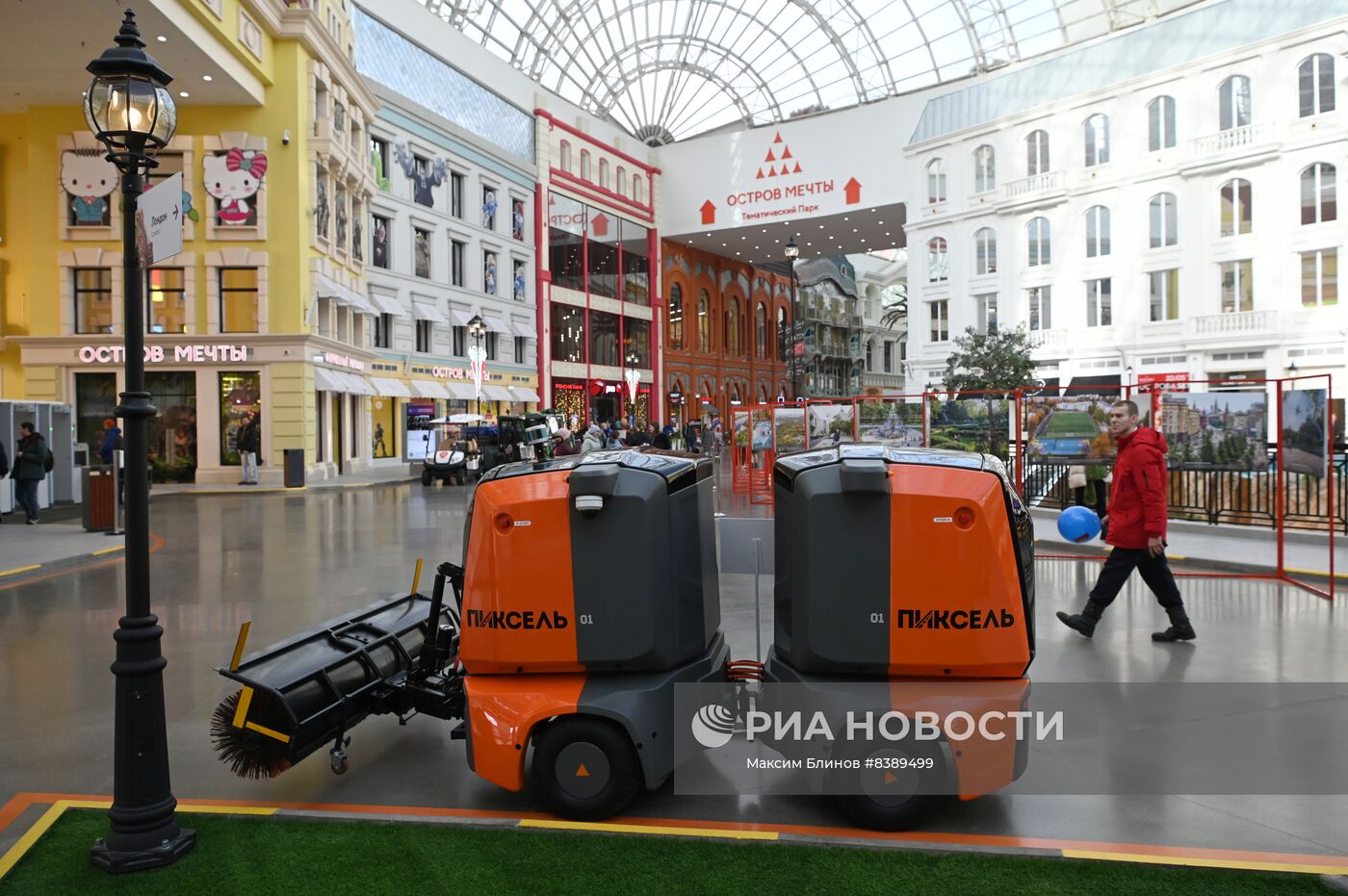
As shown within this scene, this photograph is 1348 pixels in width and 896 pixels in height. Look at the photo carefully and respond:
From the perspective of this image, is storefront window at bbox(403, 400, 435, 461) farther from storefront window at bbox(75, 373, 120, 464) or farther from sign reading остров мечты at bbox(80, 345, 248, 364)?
storefront window at bbox(75, 373, 120, 464)

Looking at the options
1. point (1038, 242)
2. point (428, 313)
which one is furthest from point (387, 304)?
point (1038, 242)

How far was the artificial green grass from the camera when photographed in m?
3.48

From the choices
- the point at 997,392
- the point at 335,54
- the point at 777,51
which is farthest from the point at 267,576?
the point at 777,51

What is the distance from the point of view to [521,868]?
3662 mm

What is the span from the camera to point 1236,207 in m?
35.0

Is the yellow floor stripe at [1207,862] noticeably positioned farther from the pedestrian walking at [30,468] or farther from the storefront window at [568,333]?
the storefront window at [568,333]

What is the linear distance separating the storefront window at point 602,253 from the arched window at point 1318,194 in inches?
1360

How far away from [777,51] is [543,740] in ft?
188

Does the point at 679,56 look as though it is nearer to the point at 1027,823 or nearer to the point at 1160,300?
the point at 1160,300

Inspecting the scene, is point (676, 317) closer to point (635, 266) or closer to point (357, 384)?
point (635, 266)

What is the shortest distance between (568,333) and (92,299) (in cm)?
2665

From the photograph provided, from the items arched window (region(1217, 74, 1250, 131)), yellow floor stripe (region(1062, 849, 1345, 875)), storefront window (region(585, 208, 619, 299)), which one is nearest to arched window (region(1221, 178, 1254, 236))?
arched window (region(1217, 74, 1250, 131))

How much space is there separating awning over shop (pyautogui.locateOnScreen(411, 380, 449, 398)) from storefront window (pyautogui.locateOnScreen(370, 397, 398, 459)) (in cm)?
115

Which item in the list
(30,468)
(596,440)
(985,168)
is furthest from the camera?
(985,168)
